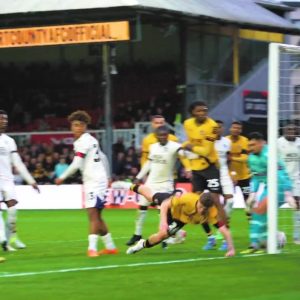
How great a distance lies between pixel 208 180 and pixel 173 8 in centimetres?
1962

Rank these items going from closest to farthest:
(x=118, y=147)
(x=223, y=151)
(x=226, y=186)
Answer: (x=226, y=186) → (x=223, y=151) → (x=118, y=147)

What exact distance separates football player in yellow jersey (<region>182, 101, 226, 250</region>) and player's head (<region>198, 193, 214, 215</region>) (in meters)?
1.63

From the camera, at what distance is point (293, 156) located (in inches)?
629

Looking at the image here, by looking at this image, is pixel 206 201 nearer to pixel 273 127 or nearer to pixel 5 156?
pixel 273 127

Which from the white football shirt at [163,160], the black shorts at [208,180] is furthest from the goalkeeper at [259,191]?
the white football shirt at [163,160]

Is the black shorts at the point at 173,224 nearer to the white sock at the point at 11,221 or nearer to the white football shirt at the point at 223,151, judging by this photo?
the white football shirt at the point at 223,151

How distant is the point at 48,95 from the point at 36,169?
979cm

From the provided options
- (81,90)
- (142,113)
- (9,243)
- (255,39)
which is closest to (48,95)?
(81,90)

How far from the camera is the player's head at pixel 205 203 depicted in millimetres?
13156

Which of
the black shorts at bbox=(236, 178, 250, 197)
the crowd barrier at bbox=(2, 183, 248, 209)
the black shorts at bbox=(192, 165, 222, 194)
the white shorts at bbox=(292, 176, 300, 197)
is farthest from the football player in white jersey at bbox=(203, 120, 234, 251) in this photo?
the crowd barrier at bbox=(2, 183, 248, 209)

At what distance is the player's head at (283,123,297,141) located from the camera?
1595 cm

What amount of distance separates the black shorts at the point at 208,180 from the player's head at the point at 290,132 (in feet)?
4.77

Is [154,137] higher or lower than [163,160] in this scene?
higher

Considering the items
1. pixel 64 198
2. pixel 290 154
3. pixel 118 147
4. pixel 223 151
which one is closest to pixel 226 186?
pixel 223 151
